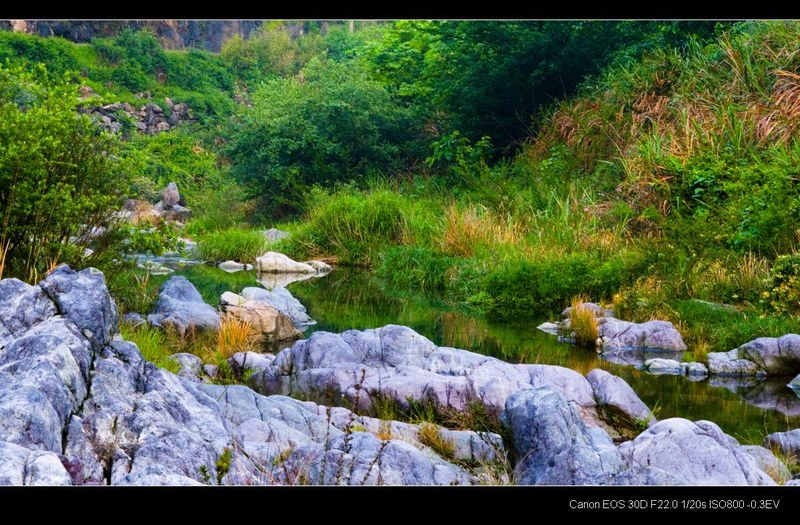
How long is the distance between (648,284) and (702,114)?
17.6 ft

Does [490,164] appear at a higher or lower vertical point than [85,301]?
lower

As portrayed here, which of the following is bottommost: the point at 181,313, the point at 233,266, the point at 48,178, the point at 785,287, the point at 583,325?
the point at 233,266

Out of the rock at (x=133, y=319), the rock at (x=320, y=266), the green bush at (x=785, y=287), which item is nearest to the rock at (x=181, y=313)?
the rock at (x=133, y=319)

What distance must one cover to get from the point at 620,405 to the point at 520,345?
10.2 ft

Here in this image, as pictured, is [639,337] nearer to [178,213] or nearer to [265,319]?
[265,319]

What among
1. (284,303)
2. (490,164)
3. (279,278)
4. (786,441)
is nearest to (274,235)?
(279,278)

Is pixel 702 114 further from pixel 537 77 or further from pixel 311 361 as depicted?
pixel 311 361

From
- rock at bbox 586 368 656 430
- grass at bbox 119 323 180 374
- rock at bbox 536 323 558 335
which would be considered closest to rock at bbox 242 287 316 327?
grass at bbox 119 323 180 374

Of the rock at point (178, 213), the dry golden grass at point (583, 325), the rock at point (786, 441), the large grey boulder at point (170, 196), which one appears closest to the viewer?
the rock at point (786, 441)

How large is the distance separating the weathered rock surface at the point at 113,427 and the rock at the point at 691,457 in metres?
0.92

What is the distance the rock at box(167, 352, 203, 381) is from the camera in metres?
7.52

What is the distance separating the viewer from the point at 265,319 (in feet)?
33.4

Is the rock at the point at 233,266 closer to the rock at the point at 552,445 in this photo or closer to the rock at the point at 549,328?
the rock at the point at 549,328

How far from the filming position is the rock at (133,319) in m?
8.79
